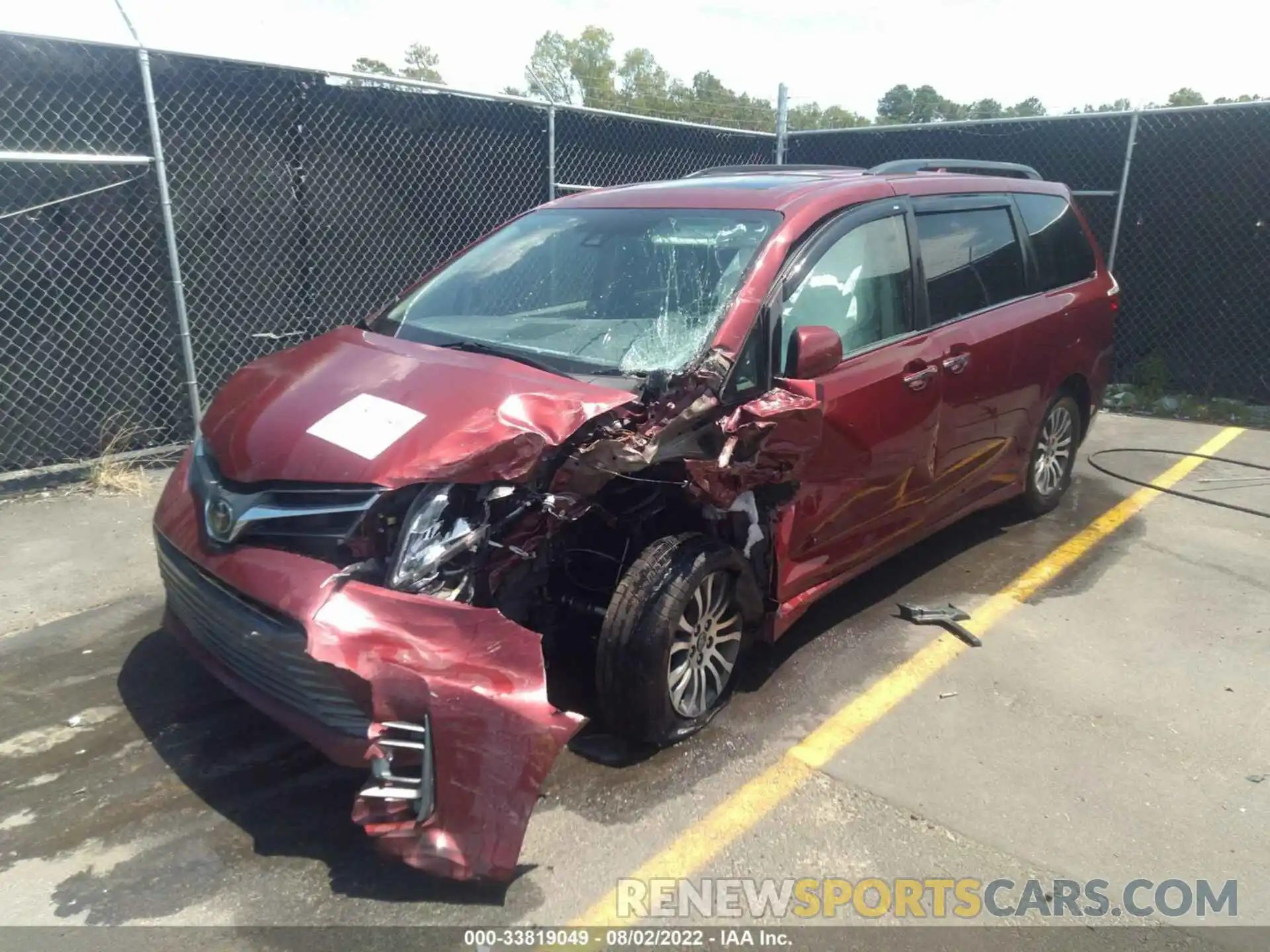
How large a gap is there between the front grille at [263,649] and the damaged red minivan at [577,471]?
0.01 meters

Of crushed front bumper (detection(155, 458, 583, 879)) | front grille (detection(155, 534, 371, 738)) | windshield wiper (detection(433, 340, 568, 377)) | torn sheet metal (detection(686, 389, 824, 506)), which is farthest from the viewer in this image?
windshield wiper (detection(433, 340, 568, 377))

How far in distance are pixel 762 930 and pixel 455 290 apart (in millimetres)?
2794

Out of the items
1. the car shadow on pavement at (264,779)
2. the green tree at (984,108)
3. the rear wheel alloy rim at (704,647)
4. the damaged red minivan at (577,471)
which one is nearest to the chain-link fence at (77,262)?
the car shadow on pavement at (264,779)

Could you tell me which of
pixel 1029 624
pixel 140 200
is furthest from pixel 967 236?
pixel 140 200

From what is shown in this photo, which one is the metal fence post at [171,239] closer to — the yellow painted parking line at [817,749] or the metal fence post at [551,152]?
the metal fence post at [551,152]

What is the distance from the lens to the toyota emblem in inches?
114

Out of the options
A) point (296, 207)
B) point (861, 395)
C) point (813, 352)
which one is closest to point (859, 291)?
point (861, 395)

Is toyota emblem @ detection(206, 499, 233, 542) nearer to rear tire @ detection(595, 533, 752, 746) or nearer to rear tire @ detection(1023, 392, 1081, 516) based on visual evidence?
rear tire @ detection(595, 533, 752, 746)

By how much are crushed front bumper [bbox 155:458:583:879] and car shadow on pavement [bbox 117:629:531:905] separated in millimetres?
213

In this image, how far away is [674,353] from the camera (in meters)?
3.32

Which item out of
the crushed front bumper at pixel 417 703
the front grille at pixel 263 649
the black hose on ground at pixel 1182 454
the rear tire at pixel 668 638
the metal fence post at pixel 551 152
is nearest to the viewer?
the crushed front bumper at pixel 417 703

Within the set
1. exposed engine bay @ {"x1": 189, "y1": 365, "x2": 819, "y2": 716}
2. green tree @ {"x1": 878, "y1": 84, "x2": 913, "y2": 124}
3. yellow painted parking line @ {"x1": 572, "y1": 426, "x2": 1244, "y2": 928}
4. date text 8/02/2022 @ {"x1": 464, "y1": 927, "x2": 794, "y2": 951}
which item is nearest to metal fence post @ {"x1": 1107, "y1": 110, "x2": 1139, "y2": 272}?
yellow painted parking line @ {"x1": 572, "y1": 426, "x2": 1244, "y2": 928}

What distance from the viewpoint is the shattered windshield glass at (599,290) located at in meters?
3.40

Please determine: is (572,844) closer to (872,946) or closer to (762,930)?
(762,930)
